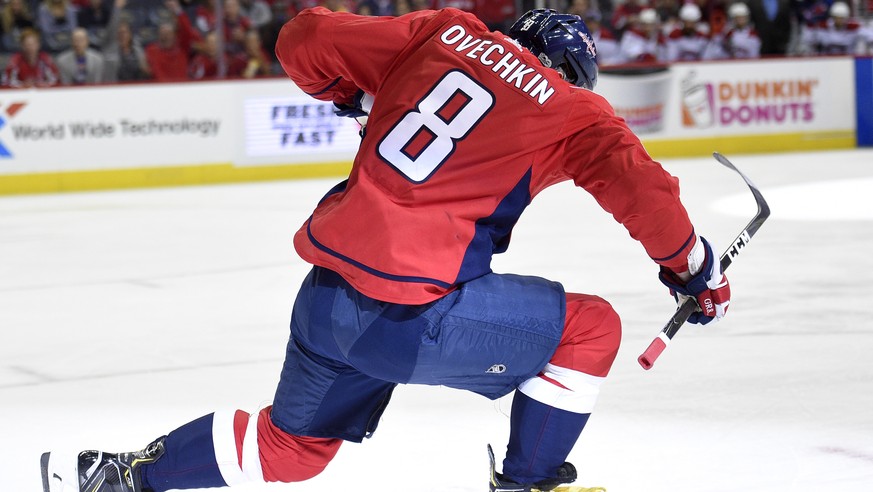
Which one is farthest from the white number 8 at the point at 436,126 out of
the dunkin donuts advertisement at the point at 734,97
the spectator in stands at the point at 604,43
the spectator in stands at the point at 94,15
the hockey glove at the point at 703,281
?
the spectator in stands at the point at 604,43

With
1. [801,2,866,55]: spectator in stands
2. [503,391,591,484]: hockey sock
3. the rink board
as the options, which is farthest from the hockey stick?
[801,2,866,55]: spectator in stands

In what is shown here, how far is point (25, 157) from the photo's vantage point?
9.46 metres

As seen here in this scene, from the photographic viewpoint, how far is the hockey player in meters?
2.02

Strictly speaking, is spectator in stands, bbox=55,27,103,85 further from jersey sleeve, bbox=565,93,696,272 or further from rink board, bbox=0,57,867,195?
jersey sleeve, bbox=565,93,696,272

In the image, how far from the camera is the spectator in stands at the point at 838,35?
→ 38.6ft

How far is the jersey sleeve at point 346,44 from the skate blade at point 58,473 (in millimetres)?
848

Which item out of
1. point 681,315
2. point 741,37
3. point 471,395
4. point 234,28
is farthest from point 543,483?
point 741,37

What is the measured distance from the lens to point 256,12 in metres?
10.9

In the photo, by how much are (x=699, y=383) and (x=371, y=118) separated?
171cm

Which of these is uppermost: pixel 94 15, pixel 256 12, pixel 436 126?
pixel 436 126

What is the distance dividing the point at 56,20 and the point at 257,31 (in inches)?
64.8

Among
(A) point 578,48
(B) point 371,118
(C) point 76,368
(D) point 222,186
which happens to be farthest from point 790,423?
(D) point 222,186

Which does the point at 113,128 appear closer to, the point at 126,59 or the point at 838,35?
the point at 126,59

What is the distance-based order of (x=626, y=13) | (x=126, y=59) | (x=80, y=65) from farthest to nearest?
(x=626, y=13)
(x=126, y=59)
(x=80, y=65)
